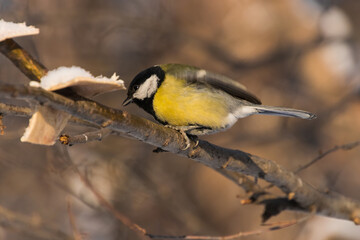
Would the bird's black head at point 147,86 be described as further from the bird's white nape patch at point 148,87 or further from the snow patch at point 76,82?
the snow patch at point 76,82

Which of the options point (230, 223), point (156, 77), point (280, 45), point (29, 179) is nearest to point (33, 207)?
point (29, 179)

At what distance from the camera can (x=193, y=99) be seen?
79.7 inches

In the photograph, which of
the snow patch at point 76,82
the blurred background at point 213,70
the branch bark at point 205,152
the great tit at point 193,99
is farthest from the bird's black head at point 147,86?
the blurred background at point 213,70

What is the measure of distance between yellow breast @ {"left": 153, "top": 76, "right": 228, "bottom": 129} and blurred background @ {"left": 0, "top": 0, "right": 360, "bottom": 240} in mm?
1653

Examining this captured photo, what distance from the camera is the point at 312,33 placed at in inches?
177

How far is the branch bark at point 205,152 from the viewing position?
1.08 meters

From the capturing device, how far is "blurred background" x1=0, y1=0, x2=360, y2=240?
377 cm

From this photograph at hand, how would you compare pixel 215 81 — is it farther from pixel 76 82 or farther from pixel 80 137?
pixel 76 82

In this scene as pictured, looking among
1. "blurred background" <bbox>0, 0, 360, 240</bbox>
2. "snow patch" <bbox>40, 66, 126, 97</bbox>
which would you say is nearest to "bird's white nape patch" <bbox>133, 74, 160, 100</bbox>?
"snow patch" <bbox>40, 66, 126, 97</bbox>

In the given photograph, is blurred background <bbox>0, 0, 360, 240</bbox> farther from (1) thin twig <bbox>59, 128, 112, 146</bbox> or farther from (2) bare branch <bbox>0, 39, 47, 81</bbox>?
(2) bare branch <bbox>0, 39, 47, 81</bbox>

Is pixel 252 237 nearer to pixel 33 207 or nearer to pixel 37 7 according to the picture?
pixel 33 207

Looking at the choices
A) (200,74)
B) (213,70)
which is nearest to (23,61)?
(200,74)

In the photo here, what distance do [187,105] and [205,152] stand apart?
34cm

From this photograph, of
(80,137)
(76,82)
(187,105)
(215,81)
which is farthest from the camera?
(215,81)
